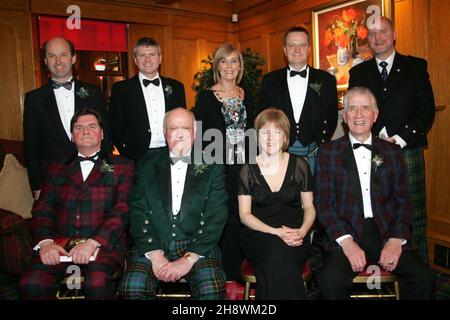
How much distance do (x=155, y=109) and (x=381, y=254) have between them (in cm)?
199

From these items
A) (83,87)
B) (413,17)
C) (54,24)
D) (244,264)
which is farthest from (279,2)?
(244,264)

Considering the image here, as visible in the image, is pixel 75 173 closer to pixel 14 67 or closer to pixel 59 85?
pixel 59 85

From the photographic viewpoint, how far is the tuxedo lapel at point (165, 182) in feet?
8.34

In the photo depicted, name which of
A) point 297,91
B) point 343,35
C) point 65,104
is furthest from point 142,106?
point 343,35

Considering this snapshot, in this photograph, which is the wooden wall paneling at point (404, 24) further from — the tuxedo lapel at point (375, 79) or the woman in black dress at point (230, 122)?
the woman in black dress at point (230, 122)

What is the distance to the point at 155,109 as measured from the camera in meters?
3.34

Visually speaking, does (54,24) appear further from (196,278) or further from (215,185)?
(196,278)

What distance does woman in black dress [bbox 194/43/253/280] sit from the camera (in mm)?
3195

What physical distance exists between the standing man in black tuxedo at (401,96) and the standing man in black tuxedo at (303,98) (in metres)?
0.35

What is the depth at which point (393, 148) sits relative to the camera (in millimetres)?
2607

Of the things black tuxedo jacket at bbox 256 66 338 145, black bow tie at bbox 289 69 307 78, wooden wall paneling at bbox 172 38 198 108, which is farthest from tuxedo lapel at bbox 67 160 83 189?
wooden wall paneling at bbox 172 38 198 108

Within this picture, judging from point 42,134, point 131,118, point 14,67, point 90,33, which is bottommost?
point 42,134

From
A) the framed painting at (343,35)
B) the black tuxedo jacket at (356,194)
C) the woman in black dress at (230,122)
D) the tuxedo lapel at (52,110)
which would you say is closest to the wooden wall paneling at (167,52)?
the framed painting at (343,35)
